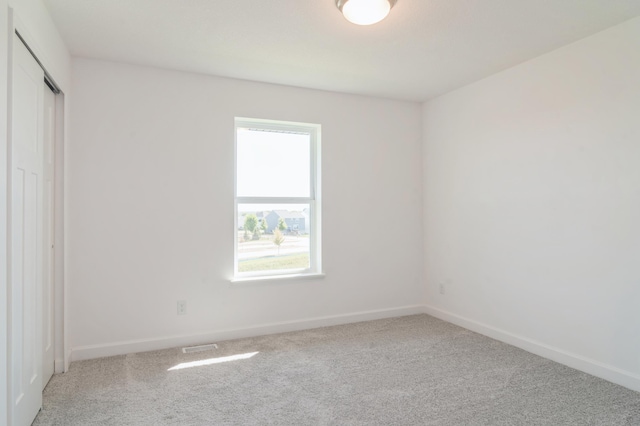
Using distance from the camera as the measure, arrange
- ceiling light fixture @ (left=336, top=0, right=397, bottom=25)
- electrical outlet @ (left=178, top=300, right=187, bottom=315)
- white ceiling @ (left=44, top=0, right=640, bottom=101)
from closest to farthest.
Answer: ceiling light fixture @ (left=336, top=0, right=397, bottom=25), white ceiling @ (left=44, top=0, right=640, bottom=101), electrical outlet @ (left=178, top=300, right=187, bottom=315)

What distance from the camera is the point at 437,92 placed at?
4.17 meters

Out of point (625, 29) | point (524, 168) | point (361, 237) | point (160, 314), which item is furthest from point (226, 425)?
point (625, 29)

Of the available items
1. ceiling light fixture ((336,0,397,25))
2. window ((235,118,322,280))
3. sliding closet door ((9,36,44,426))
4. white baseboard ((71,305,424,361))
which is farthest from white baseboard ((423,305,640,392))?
sliding closet door ((9,36,44,426))

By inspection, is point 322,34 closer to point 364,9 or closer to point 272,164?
point 364,9

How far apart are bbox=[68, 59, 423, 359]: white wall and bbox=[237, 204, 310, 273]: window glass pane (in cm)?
20

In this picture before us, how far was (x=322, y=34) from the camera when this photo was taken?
2.77m

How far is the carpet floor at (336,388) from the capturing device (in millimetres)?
2254

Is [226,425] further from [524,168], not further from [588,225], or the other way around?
[524,168]

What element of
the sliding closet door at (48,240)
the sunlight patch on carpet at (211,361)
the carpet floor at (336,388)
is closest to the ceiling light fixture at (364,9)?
the sliding closet door at (48,240)

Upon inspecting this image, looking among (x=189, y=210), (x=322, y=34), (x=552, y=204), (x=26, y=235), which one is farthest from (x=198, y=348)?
(x=552, y=204)

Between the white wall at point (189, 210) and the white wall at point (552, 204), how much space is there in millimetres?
853

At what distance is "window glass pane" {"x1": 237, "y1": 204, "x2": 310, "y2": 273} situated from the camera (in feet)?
12.6

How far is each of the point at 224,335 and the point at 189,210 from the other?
121cm

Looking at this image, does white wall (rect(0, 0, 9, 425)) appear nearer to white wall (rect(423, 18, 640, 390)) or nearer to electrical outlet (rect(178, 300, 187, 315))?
electrical outlet (rect(178, 300, 187, 315))
